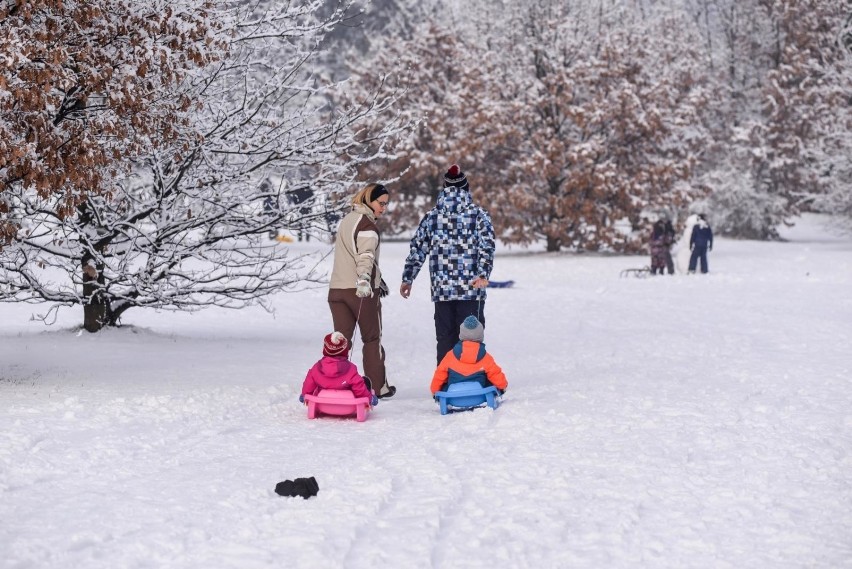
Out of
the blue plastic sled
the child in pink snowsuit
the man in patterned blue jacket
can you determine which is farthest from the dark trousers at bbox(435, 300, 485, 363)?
the child in pink snowsuit

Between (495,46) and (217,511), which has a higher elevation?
(495,46)

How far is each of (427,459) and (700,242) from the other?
2048 centimetres

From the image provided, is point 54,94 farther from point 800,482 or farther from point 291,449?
point 800,482

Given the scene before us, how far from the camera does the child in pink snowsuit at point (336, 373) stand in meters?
7.62

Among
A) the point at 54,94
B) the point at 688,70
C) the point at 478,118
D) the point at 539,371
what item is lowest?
the point at 539,371

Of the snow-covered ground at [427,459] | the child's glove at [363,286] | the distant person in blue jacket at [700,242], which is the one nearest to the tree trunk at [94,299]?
the snow-covered ground at [427,459]

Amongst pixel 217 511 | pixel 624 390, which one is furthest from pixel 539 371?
pixel 217 511

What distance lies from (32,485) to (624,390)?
530cm

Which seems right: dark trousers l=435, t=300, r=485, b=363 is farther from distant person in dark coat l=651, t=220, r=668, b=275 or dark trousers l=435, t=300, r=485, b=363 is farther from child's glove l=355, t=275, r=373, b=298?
distant person in dark coat l=651, t=220, r=668, b=275

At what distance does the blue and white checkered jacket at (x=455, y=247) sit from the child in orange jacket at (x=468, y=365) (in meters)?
0.82

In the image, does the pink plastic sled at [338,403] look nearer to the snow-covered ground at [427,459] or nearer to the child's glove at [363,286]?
the snow-covered ground at [427,459]

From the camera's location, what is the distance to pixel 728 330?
46.9 ft

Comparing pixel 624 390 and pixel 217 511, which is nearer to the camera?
pixel 217 511

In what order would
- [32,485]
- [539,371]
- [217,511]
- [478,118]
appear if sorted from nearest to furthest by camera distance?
[217,511] → [32,485] → [539,371] → [478,118]
